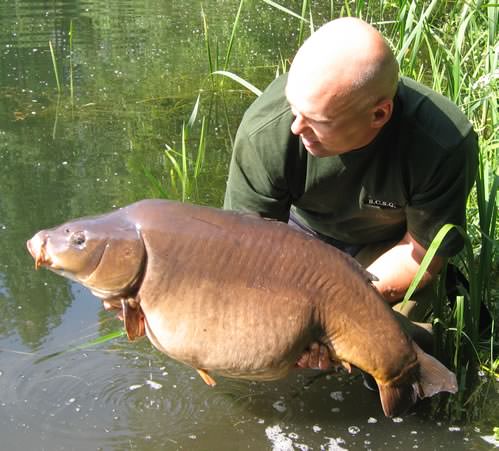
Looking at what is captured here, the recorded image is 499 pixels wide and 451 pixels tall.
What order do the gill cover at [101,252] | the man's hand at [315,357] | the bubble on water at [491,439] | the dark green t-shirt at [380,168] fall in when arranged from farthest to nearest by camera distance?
the bubble on water at [491,439] → the dark green t-shirt at [380,168] → the man's hand at [315,357] → the gill cover at [101,252]

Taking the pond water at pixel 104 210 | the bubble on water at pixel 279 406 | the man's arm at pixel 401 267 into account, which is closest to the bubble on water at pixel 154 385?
the pond water at pixel 104 210

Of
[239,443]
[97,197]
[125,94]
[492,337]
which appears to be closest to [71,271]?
[239,443]

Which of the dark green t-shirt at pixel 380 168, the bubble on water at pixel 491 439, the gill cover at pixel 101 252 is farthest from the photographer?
the bubble on water at pixel 491 439

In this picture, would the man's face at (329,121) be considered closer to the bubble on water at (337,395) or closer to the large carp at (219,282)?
the large carp at (219,282)

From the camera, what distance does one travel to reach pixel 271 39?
285 inches

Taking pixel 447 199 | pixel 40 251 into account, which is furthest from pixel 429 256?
pixel 40 251

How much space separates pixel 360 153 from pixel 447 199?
27 centimetres

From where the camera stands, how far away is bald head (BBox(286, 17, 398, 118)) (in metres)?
2.08

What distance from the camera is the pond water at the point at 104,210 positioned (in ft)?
8.05

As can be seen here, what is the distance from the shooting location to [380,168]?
2320 millimetres

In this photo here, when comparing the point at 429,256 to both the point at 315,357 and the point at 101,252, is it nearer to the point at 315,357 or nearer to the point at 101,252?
the point at 315,357

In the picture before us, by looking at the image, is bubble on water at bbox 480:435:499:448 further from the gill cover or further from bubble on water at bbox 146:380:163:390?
the gill cover

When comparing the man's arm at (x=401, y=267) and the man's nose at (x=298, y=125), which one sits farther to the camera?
the man's arm at (x=401, y=267)

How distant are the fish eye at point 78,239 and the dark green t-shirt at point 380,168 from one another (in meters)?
0.62
